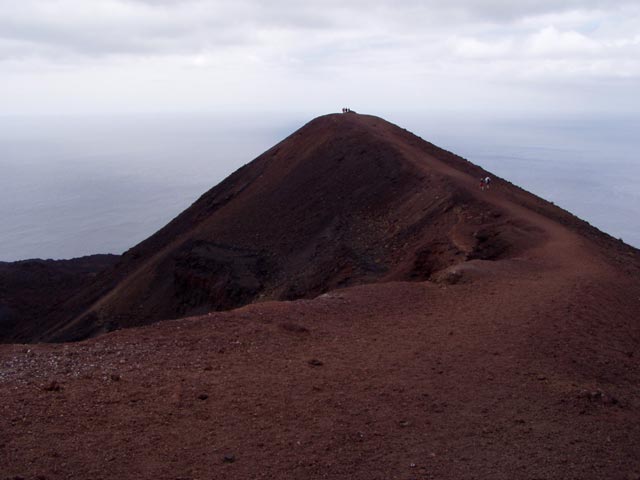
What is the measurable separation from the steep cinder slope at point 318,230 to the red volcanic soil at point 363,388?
514 centimetres

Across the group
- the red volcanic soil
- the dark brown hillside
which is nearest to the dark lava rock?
the red volcanic soil

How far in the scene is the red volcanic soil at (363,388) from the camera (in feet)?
20.4

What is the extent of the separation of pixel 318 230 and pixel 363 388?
48.1 ft

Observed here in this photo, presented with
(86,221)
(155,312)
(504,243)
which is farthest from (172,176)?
(504,243)

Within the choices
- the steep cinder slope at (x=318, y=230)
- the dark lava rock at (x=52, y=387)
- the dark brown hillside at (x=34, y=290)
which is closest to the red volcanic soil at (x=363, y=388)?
the dark lava rock at (x=52, y=387)

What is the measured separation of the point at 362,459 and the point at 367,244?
1395 centimetres

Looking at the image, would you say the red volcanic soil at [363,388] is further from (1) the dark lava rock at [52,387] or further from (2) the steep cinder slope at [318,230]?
(2) the steep cinder slope at [318,230]

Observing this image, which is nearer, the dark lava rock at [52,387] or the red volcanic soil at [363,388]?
the red volcanic soil at [363,388]

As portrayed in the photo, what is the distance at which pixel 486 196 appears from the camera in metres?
20.2

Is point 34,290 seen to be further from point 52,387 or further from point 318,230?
point 52,387

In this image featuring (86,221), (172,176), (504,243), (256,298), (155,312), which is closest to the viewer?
(504,243)

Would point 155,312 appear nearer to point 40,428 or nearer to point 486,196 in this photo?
point 486,196

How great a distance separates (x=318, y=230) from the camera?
2239cm

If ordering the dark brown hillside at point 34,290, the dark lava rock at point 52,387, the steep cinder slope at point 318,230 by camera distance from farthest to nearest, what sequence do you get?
the dark brown hillside at point 34,290 < the steep cinder slope at point 318,230 < the dark lava rock at point 52,387
